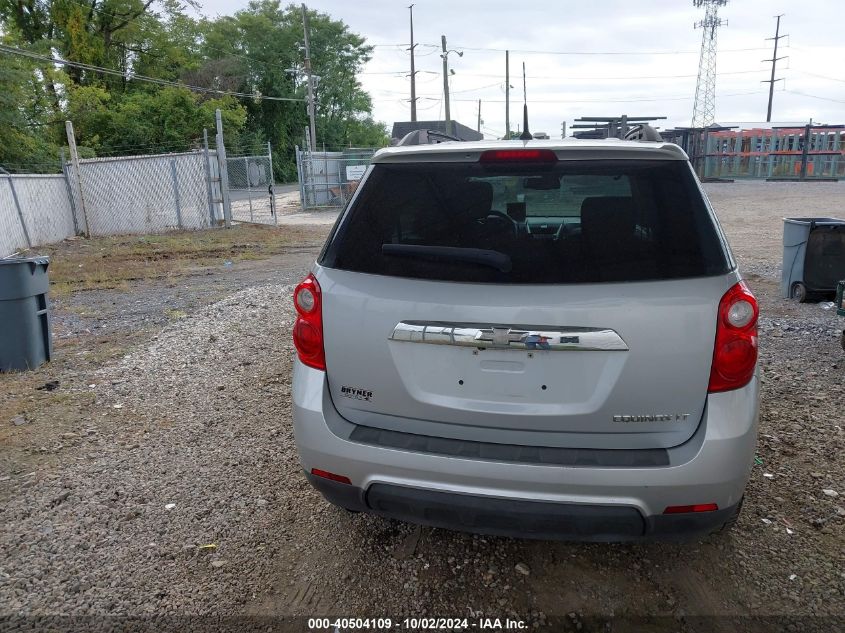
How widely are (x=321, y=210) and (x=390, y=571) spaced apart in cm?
2606

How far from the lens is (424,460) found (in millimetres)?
2291

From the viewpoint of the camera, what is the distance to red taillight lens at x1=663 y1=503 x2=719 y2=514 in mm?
2180

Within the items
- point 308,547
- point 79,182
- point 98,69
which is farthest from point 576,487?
point 98,69

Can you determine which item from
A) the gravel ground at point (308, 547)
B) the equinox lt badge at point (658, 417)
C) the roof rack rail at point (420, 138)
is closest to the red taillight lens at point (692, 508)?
the equinox lt badge at point (658, 417)

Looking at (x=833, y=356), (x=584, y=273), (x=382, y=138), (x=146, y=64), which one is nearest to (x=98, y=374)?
(x=584, y=273)

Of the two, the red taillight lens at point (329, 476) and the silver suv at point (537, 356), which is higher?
the silver suv at point (537, 356)

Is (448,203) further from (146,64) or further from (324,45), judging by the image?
(324,45)

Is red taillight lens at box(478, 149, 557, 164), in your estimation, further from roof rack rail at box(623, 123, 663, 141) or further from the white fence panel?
the white fence panel

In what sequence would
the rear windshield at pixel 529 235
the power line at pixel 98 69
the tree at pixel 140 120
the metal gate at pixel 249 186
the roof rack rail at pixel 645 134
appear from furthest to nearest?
the tree at pixel 140 120 → the metal gate at pixel 249 186 → the power line at pixel 98 69 → the roof rack rail at pixel 645 134 → the rear windshield at pixel 529 235

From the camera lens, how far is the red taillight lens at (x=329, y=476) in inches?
96.1

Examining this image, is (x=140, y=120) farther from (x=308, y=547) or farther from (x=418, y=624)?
(x=418, y=624)

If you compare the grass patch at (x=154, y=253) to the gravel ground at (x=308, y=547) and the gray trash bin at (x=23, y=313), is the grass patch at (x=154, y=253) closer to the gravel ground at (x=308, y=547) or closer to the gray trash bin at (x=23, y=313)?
the gray trash bin at (x=23, y=313)

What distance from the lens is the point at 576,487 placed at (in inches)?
84.7

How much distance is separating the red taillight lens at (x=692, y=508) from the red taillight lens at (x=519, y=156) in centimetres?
135
